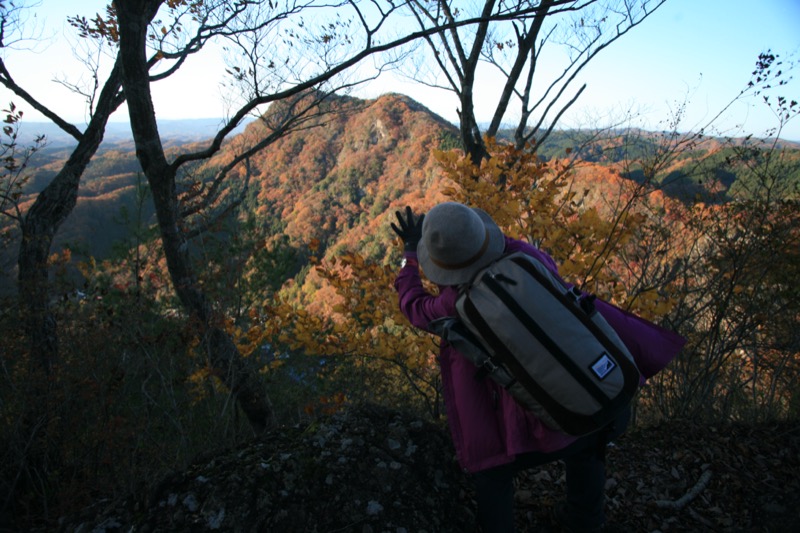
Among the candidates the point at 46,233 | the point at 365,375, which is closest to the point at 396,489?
the point at 365,375

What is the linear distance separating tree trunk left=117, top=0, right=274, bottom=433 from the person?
2443 millimetres

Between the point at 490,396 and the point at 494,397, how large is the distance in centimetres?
1

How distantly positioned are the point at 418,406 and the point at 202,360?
7.96 ft

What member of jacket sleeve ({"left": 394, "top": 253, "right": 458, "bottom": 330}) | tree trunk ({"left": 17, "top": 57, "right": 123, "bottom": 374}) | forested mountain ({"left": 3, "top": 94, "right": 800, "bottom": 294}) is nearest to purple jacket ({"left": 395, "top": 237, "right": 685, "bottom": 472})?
jacket sleeve ({"left": 394, "top": 253, "right": 458, "bottom": 330})

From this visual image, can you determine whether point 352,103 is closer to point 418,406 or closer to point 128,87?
point 128,87

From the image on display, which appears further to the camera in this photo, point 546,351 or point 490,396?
point 490,396

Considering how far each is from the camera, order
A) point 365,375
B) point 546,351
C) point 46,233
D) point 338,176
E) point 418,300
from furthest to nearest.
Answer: point 338,176
point 365,375
point 46,233
point 418,300
point 546,351

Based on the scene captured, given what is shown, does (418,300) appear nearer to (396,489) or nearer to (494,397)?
(494,397)

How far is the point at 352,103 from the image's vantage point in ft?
21.2

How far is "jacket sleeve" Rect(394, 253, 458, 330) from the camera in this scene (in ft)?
4.76

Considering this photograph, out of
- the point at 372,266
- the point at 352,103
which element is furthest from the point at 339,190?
the point at 372,266

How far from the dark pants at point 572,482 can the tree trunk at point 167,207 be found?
8.05 feet

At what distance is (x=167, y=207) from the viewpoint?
4.23 m

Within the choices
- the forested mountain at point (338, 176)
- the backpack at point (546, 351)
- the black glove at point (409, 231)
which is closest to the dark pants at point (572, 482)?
the backpack at point (546, 351)
